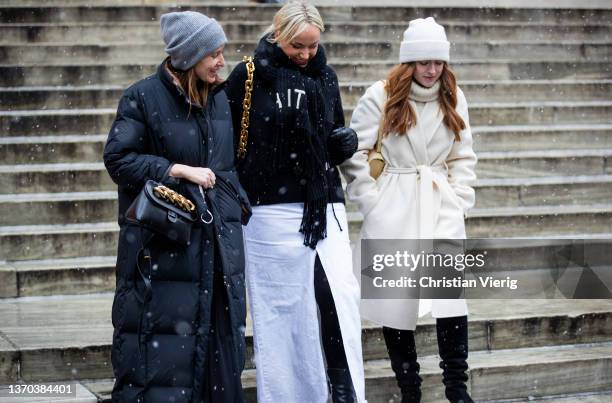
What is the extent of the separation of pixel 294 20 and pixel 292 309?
1.30m

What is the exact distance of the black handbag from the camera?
424 centimetres

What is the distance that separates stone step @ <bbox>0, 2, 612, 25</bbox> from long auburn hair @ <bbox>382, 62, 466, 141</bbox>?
217 inches

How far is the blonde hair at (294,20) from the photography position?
4707 millimetres

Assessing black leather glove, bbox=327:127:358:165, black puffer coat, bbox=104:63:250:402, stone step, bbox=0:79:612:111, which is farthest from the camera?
stone step, bbox=0:79:612:111

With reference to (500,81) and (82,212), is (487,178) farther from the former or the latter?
(82,212)

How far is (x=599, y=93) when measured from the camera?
33.2 ft

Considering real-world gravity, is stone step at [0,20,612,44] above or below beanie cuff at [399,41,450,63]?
above

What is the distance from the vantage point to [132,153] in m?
4.37

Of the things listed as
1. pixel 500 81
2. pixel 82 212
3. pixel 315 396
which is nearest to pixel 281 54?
pixel 315 396

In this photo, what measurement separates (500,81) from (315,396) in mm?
5878

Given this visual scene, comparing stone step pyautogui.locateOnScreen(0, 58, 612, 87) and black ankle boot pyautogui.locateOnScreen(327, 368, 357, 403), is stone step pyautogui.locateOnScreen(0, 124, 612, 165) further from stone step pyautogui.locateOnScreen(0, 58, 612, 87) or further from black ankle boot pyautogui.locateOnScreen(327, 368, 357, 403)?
black ankle boot pyautogui.locateOnScreen(327, 368, 357, 403)

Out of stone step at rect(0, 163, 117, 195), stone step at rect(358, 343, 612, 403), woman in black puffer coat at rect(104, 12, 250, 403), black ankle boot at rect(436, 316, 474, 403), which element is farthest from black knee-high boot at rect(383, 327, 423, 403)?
stone step at rect(0, 163, 117, 195)

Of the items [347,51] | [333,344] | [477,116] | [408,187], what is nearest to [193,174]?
[333,344]

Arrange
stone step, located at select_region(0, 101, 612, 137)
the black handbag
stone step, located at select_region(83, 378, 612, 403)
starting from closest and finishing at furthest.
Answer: the black handbag, stone step, located at select_region(83, 378, 612, 403), stone step, located at select_region(0, 101, 612, 137)
